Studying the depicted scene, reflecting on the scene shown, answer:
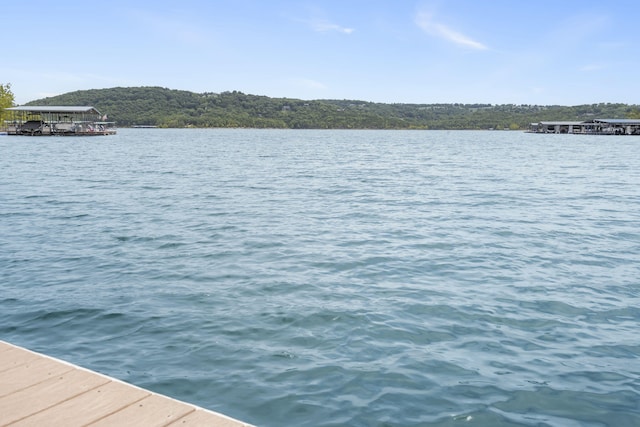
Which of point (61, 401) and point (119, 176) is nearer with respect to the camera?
point (61, 401)

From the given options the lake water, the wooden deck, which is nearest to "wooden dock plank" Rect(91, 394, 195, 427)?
the wooden deck

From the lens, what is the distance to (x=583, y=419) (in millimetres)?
7199

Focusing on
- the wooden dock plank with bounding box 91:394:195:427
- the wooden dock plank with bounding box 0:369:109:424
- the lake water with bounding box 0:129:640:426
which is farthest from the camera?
the lake water with bounding box 0:129:640:426

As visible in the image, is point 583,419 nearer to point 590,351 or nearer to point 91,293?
point 590,351

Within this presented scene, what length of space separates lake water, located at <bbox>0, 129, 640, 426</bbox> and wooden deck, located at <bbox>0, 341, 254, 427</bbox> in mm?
1984

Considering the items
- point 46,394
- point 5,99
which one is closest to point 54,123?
point 5,99

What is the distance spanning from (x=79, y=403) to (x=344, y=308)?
6748 mm

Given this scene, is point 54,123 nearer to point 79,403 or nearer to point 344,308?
point 344,308

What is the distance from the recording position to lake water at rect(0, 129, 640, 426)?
7.76m

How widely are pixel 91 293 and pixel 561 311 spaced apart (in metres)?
10.2

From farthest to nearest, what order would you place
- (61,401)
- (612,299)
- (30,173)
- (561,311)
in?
(30,173) → (612,299) → (561,311) → (61,401)

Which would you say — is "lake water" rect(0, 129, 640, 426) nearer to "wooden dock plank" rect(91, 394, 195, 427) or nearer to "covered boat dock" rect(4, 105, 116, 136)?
"wooden dock plank" rect(91, 394, 195, 427)

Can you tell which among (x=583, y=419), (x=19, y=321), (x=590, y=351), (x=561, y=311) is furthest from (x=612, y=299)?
(x=19, y=321)

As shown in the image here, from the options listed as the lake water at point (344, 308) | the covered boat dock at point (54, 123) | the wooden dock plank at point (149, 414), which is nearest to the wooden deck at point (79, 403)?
the wooden dock plank at point (149, 414)
